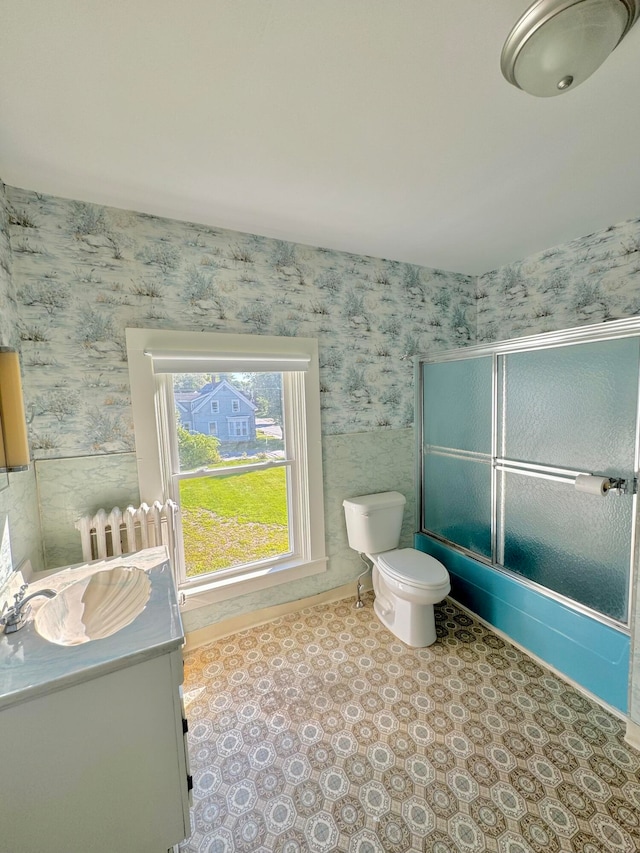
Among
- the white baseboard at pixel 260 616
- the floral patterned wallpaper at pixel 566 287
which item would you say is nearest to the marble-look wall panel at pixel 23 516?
the white baseboard at pixel 260 616

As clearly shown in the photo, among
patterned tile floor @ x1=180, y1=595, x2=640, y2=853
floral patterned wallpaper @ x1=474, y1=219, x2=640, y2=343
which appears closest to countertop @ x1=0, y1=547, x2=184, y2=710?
patterned tile floor @ x1=180, y1=595, x2=640, y2=853

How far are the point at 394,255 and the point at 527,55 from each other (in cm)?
154

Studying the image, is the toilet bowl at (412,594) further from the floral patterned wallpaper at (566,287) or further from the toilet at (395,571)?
the floral patterned wallpaper at (566,287)

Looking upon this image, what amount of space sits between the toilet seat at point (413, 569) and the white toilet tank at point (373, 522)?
0.32ft

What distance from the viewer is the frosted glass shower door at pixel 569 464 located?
5.23ft

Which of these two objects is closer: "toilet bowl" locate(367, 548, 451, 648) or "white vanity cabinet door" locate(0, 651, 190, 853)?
"white vanity cabinet door" locate(0, 651, 190, 853)

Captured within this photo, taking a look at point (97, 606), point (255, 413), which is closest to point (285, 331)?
point (255, 413)

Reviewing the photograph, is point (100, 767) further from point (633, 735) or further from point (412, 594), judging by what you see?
point (633, 735)

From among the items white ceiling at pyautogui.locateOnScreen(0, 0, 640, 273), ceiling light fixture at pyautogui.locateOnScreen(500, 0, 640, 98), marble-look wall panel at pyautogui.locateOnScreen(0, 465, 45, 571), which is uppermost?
white ceiling at pyautogui.locateOnScreen(0, 0, 640, 273)

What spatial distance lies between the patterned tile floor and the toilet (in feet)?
0.45

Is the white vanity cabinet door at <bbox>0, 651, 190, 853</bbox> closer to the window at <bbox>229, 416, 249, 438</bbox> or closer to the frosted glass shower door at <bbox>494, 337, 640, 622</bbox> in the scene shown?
the window at <bbox>229, 416, 249, 438</bbox>

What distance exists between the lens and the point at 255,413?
2.21 meters

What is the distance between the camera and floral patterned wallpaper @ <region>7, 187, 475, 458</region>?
163 centimetres

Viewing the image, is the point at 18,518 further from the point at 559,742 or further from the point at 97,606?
the point at 559,742
